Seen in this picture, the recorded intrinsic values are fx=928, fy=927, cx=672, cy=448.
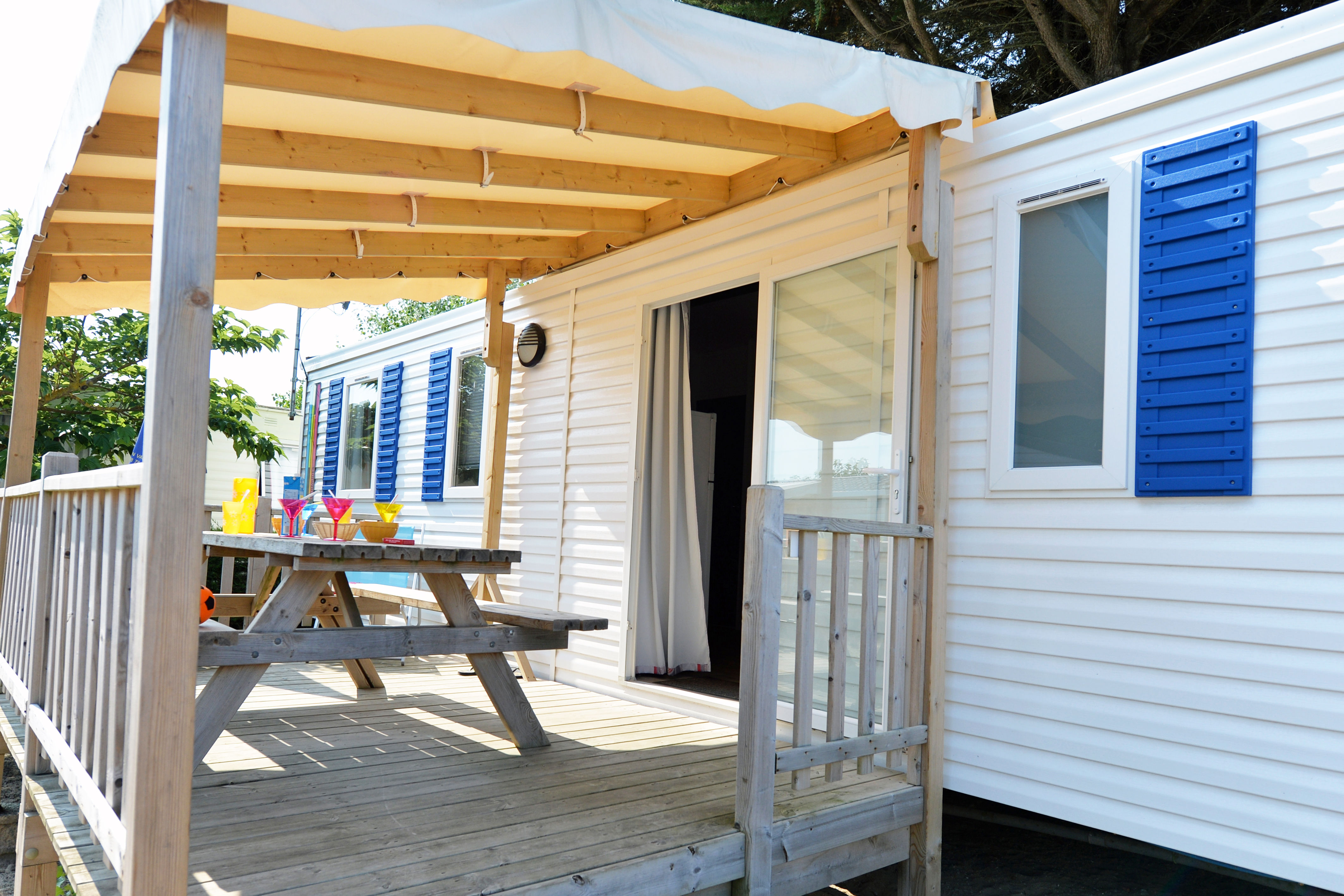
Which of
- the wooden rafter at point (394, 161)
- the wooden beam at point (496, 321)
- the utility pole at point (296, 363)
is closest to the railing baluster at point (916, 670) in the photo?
the wooden rafter at point (394, 161)

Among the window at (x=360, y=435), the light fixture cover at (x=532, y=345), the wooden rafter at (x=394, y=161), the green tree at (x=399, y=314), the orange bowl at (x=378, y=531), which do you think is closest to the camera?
the wooden rafter at (x=394, y=161)

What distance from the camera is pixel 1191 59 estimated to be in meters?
2.84

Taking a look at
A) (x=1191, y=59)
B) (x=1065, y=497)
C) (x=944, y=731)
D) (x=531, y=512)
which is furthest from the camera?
(x=531, y=512)

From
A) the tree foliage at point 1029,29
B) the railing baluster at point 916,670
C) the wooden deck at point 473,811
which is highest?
the tree foliage at point 1029,29

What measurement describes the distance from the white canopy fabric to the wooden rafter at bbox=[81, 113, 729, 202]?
10.5 inches

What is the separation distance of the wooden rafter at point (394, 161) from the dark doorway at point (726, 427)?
3.01 metres

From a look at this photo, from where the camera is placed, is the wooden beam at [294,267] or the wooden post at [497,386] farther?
the wooden post at [497,386]

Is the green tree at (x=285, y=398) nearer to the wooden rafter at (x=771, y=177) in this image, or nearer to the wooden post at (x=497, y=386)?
the wooden post at (x=497, y=386)

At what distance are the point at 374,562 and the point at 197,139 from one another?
1.56 metres

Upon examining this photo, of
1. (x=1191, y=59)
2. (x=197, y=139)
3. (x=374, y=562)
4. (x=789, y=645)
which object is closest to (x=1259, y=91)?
(x=1191, y=59)

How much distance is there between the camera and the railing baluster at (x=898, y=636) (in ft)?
10.0

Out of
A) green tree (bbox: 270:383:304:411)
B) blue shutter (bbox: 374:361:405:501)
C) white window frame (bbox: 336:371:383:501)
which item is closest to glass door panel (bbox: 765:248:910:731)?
blue shutter (bbox: 374:361:405:501)

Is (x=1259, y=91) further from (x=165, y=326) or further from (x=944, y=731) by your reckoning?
(x=165, y=326)

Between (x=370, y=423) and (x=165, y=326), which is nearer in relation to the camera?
(x=165, y=326)
